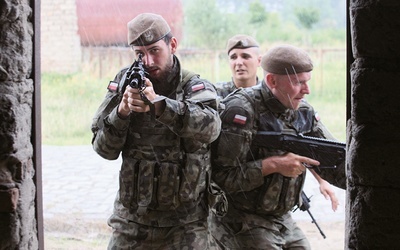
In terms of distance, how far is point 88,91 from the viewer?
433 inches

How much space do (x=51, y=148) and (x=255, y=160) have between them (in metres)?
7.58

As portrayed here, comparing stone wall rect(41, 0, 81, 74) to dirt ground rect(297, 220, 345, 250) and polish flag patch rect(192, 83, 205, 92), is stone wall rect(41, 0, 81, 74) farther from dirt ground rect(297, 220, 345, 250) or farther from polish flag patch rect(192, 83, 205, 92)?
polish flag patch rect(192, 83, 205, 92)

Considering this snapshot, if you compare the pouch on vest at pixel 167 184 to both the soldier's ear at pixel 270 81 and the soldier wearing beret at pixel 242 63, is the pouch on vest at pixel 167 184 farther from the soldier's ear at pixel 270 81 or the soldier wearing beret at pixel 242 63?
the soldier wearing beret at pixel 242 63

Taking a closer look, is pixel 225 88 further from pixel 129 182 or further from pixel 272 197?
pixel 129 182

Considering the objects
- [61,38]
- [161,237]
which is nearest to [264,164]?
[161,237]

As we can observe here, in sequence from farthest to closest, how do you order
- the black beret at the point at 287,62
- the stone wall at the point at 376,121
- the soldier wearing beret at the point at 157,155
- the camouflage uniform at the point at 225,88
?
the camouflage uniform at the point at 225,88
the black beret at the point at 287,62
the soldier wearing beret at the point at 157,155
the stone wall at the point at 376,121

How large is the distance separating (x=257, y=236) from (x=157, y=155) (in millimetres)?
670

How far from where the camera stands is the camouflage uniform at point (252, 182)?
316 cm

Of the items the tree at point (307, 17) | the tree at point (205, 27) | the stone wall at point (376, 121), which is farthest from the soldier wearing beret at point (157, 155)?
the tree at point (307, 17)

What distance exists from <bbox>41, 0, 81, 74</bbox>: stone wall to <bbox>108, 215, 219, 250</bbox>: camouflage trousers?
8.09m

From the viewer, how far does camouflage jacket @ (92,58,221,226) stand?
116 inches

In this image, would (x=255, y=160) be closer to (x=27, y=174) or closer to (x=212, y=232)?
(x=212, y=232)

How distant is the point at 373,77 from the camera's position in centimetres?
195

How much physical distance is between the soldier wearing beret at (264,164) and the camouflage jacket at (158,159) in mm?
183
